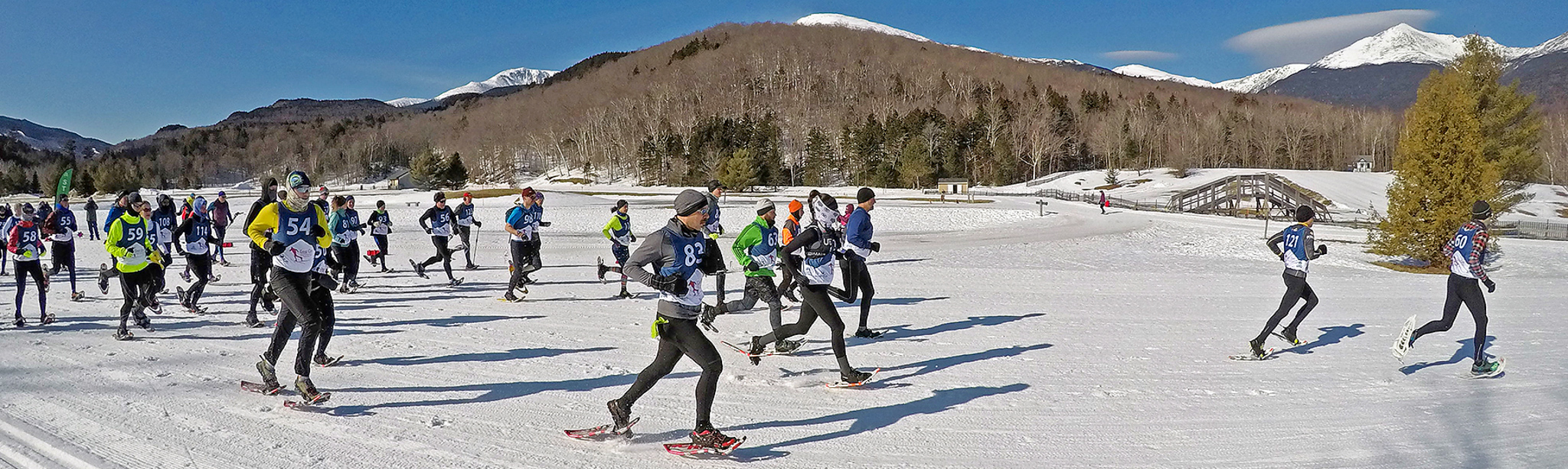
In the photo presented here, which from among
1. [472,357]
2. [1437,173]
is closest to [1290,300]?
[472,357]

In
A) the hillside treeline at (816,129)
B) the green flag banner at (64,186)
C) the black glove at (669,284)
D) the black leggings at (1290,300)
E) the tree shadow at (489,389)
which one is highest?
the hillside treeline at (816,129)

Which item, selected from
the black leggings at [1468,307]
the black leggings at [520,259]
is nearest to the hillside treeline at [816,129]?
the black leggings at [520,259]

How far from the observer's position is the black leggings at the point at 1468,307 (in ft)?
24.9

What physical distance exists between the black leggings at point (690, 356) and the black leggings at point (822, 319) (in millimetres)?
2063

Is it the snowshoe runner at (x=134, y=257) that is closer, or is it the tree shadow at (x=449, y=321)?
the snowshoe runner at (x=134, y=257)

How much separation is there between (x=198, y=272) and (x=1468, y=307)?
15823mm

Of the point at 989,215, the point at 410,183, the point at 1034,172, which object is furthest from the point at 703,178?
the point at 410,183

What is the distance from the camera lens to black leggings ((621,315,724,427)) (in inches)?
190

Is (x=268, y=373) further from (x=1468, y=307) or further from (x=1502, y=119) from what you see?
(x=1502, y=119)

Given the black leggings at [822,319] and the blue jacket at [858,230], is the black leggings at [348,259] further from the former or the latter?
the blue jacket at [858,230]

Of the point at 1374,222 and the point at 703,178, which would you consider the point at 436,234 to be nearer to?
the point at 1374,222

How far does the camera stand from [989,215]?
38.0m

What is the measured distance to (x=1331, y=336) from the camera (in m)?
9.73

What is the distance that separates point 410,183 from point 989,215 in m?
114
